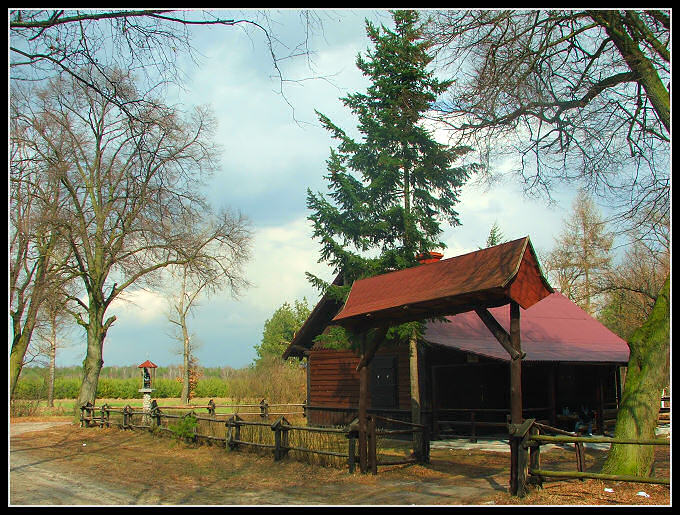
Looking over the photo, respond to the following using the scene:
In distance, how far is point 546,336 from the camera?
21.2 meters

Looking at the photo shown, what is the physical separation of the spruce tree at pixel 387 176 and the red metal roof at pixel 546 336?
118 inches

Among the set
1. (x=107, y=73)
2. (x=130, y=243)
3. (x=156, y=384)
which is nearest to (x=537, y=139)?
(x=107, y=73)

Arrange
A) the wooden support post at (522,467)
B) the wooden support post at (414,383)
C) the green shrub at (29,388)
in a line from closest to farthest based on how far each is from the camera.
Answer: the wooden support post at (522,467)
the wooden support post at (414,383)
the green shrub at (29,388)

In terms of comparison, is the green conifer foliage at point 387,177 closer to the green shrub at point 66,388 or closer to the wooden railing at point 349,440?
the wooden railing at point 349,440

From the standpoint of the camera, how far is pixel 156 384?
57.7 m

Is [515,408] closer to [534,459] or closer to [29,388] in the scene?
[534,459]

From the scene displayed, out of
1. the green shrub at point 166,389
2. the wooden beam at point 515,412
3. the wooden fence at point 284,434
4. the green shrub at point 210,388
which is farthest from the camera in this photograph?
the green shrub at point 166,389

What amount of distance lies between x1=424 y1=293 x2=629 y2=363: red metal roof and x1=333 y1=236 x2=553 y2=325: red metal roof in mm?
6663

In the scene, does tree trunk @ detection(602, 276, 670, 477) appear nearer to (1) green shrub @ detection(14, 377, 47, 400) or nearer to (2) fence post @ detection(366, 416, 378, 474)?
(2) fence post @ detection(366, 416, 378, 474)

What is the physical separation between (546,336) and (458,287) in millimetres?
13079

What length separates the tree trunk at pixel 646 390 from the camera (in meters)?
9.51

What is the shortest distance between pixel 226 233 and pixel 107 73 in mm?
18812

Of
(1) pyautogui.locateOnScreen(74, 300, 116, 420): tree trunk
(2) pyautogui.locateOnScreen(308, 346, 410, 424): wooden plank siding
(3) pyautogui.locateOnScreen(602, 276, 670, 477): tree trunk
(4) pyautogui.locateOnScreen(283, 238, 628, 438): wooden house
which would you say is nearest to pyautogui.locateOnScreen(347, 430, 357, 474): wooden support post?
(4) pyautogui.locateOnScreen(283, 238, 628, 438): wooden house

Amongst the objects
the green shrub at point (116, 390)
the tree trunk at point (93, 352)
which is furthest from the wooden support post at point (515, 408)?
the green shrub at point (116, 390)
